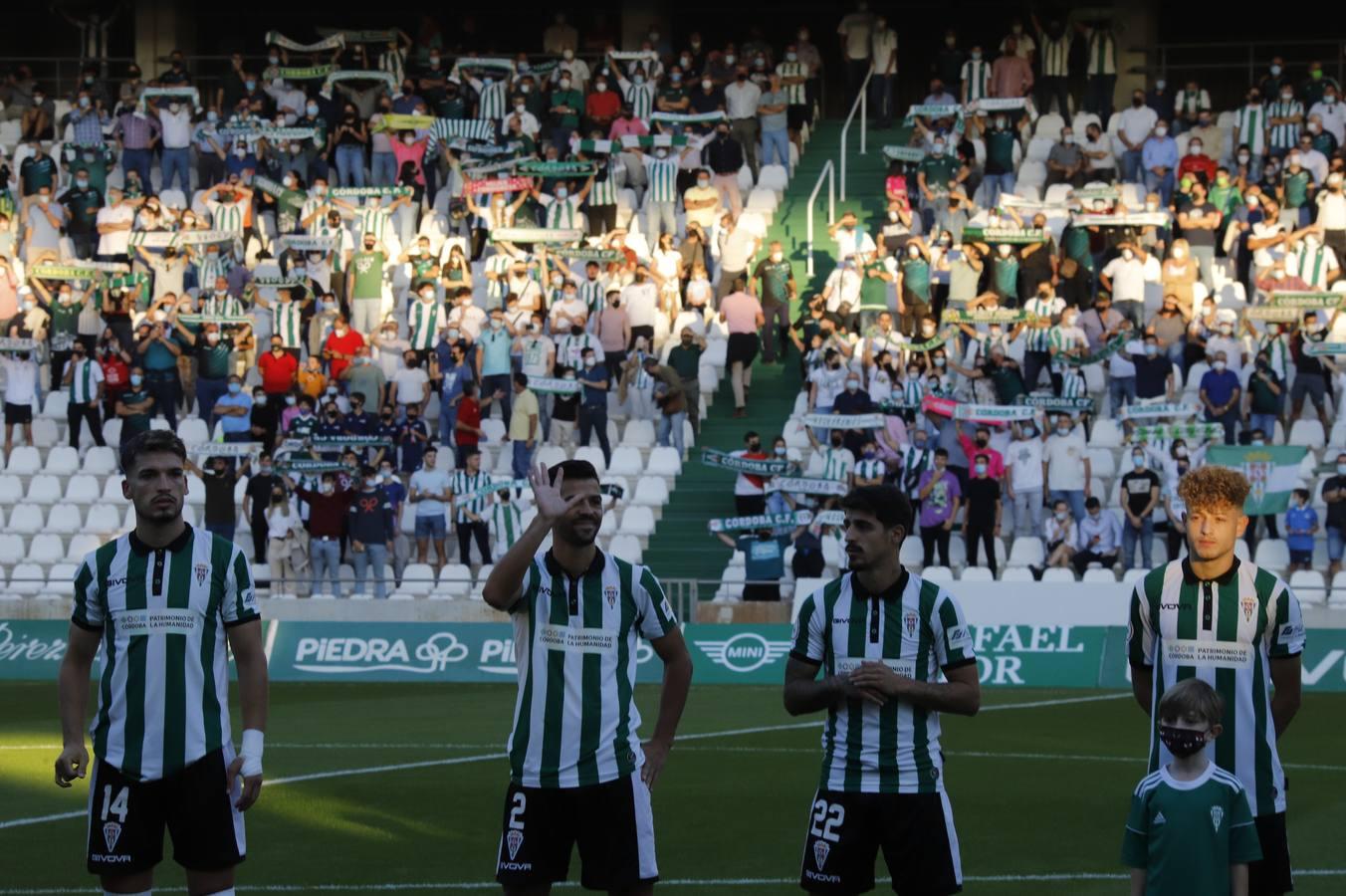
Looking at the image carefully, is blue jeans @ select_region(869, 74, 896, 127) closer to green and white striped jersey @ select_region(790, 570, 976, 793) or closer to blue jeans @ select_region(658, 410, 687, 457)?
blue jeans @ select_region(658, 410, 687, 457)

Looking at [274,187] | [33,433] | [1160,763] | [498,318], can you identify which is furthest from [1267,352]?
[1160,763]

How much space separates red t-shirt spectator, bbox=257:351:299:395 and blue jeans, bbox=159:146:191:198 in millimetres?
6284

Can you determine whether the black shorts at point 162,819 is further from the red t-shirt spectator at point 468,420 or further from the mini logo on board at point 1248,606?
the red t-shirt spectator at point 468,420

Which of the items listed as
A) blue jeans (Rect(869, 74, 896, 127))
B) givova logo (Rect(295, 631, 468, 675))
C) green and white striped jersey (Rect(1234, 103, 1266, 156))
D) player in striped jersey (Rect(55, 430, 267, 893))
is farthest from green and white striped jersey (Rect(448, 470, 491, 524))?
player in striped jersey (Rect(55, 430, 267, 893))

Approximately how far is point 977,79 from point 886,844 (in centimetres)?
2743

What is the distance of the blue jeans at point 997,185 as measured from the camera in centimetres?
3098

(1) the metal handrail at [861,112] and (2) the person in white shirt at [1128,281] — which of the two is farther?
(1) the metal handrail at [861,112]

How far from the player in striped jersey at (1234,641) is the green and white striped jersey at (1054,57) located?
90.0 feet

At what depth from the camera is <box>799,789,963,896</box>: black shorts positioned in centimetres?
703

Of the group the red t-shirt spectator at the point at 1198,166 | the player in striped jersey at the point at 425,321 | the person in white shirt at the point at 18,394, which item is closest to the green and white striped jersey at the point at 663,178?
the player in striped jersey at the point at 425,321

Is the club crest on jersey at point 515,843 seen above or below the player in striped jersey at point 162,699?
below

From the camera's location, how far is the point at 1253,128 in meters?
31.2

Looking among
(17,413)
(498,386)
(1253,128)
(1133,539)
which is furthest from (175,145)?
(1133,539)

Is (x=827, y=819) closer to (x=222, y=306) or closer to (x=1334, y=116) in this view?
(x=222, y=306)
